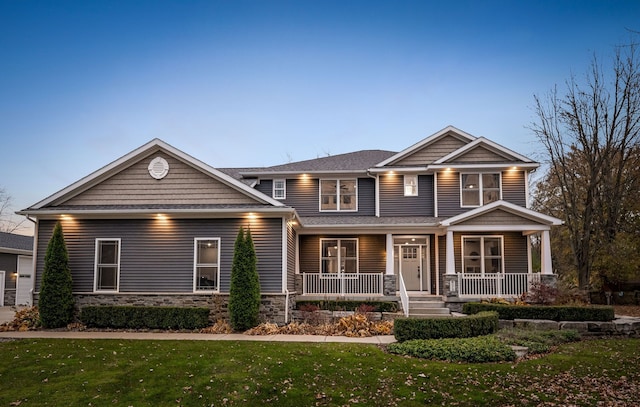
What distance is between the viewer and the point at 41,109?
1964cm

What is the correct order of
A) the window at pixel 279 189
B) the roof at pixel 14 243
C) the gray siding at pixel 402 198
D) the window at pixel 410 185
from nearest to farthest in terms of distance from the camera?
the gray siding at pixel 402 198
the window at pixel 410 185
the window at pixel 279 189
the roof at pixel 14 243

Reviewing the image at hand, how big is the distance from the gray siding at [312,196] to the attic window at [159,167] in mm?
5170

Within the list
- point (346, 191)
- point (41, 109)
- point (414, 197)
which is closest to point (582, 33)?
point (414, 197)

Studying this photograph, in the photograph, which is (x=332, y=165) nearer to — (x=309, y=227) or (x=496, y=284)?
(x=309, y=227)

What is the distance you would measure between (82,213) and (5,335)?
404cm

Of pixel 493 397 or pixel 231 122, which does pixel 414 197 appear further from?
pixel 231 122

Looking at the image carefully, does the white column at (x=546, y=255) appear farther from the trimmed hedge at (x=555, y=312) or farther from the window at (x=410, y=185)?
the window at (x=410, y=185)

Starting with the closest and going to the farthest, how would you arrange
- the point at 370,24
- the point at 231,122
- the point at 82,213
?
the point at 82,213
the point at 370,24
the point at 231,122

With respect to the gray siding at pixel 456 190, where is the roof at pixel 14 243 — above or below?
below

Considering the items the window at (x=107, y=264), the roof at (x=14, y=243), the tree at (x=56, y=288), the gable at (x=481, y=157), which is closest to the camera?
the tree at (x=56, y=288)

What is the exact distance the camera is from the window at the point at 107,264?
50.3 feet

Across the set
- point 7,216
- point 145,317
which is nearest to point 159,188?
point 145,317

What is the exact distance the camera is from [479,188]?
18.8m

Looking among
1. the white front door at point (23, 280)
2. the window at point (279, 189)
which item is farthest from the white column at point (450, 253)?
the white front door at point (23, 280)
